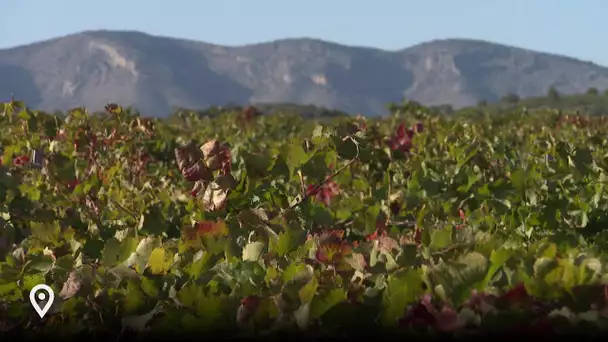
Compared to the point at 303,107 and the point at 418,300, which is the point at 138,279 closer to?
the point at 418,300

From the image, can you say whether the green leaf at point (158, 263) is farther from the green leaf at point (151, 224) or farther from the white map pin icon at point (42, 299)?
the green leaf at point (151, 224)

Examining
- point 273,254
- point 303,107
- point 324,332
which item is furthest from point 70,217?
point 303,107

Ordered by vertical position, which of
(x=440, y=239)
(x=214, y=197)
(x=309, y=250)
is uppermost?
(x=440, y=239)

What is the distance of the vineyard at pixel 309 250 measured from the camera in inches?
80.7

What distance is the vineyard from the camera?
205cm

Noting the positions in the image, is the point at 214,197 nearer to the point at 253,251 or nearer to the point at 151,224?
the point at 151,224

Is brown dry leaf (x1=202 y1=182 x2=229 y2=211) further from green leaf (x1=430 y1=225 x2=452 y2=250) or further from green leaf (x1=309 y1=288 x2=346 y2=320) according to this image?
green leaf (x1=309 y1=288 x2=346 y2=320)

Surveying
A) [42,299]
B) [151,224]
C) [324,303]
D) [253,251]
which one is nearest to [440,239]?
[253,251]

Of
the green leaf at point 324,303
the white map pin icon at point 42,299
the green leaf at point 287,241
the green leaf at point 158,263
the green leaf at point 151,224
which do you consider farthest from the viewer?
the green leaf at point 151,224

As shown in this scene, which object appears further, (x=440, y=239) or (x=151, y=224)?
(x=151, y=224)

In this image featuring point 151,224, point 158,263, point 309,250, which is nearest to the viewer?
point 158,263

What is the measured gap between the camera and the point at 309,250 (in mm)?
2750

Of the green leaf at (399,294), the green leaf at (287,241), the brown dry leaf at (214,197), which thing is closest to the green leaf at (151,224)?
the brown dry leaf at (214,197)

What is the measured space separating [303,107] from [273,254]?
10306 cm
